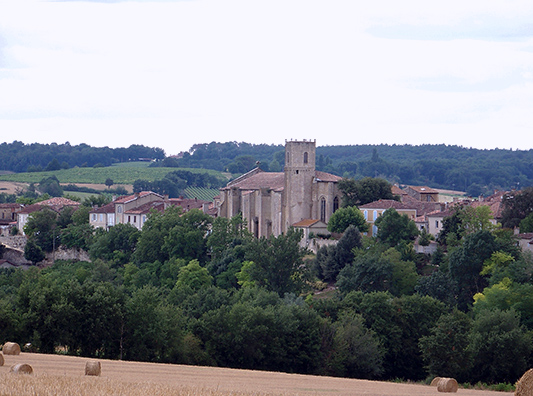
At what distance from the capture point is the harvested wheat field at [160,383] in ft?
48.3

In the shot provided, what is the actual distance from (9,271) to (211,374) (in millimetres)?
58015

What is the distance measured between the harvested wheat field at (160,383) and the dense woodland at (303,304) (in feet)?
52.4

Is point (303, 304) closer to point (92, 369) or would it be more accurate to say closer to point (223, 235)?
point (223, 235)

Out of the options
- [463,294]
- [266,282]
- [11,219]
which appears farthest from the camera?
[11,219]

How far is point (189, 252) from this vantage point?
241ft

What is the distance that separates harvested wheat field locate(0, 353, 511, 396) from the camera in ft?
48.3

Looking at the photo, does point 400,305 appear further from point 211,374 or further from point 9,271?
point 9,271

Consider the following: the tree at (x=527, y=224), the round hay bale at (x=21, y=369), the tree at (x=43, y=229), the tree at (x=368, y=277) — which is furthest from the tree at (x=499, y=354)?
the tree at (x=43, y=229)

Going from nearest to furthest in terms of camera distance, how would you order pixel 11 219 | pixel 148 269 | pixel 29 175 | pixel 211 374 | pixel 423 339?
pixel 211 374
pixel 423 339
pixel 148 269
pixel 11 219
pixel 29 175

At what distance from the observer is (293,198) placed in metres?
73.9

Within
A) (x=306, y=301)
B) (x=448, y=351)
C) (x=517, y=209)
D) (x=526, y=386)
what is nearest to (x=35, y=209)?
(x=306, y=301)

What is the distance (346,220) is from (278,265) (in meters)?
8.68

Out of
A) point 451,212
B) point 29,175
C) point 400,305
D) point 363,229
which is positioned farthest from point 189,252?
point 29,175

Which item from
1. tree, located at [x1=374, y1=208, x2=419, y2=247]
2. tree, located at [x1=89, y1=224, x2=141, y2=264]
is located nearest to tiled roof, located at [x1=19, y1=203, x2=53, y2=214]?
tree, located at [x1=89, y1=224, x2=141, y2=264]
